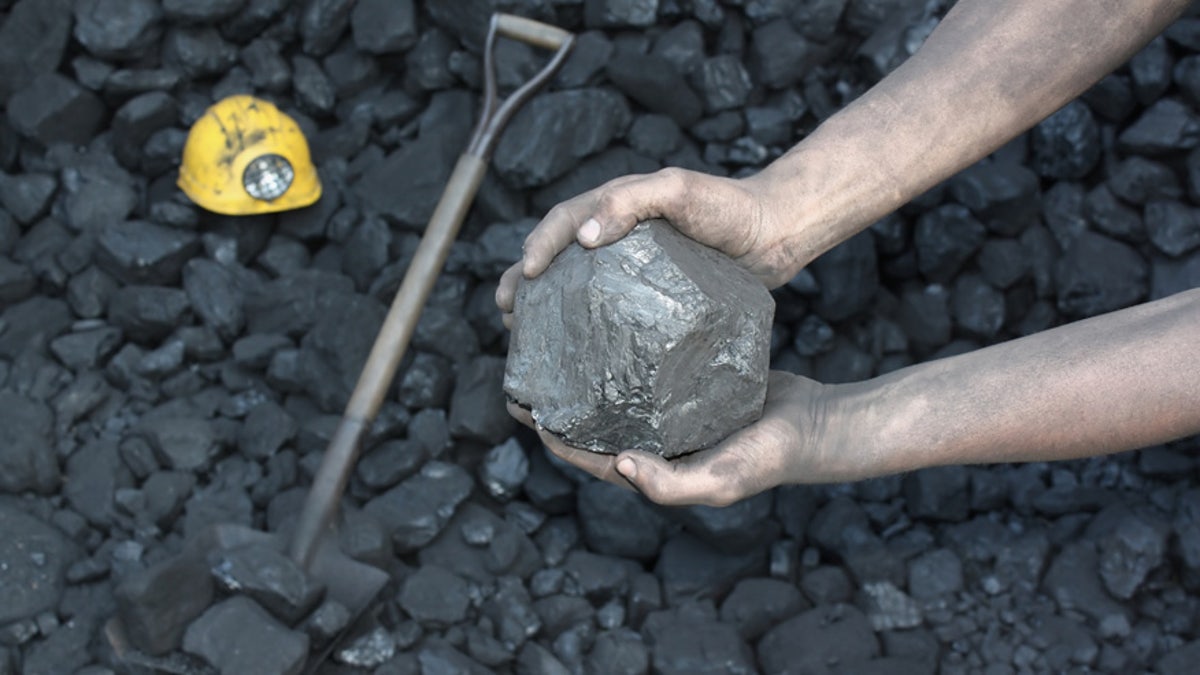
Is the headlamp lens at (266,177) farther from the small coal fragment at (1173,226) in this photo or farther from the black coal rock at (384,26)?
the small coal fragment at (1173,226)

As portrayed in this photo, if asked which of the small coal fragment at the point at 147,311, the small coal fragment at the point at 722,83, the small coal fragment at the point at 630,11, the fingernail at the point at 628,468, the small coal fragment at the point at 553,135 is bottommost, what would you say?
the small coal fragment at the point at 147,311

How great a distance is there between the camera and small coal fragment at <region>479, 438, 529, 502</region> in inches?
150

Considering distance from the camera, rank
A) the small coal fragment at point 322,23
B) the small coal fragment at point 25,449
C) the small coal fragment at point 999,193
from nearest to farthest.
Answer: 1. the small coal fragment at point 25,449
2. the small coal fragment at point 999,193
3. the small coal fragment at point 322,23

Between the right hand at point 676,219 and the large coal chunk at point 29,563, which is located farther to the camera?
the large coal chunk at point 29,563

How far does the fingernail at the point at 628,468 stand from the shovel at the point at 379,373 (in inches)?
55.3

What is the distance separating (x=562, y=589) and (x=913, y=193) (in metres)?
1.66

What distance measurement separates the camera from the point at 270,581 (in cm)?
326

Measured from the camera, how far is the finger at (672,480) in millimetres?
2244

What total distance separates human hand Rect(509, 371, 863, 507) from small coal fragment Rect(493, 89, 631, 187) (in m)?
1.62

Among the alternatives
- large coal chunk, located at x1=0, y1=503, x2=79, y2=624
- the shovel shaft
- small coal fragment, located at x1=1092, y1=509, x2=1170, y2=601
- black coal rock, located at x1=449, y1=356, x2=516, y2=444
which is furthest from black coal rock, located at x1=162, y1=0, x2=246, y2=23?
small coal fragment, located at x1=1092, y1=509, x2=1170, y2=601

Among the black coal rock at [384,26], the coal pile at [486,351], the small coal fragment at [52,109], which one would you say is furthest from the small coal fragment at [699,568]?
the small coal fragment at [52,109]

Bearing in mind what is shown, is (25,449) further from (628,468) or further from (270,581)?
(628,468)

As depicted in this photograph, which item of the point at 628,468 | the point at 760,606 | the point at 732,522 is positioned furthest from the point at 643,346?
the point at 760,606

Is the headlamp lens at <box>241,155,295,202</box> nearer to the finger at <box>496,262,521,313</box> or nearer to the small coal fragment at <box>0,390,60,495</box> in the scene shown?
the small coal fragment at <box>0,390,60,495</box>
